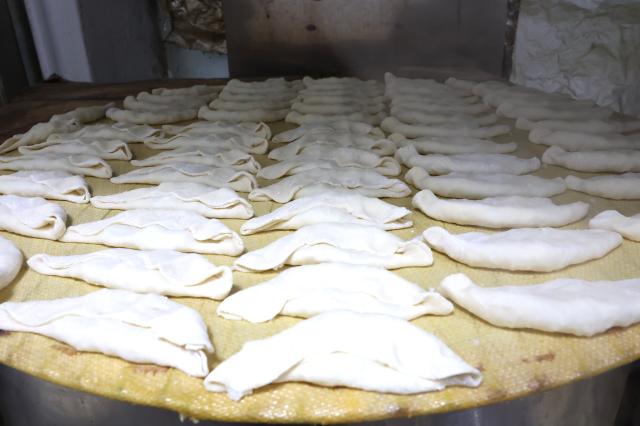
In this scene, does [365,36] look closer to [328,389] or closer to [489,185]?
[489,185]

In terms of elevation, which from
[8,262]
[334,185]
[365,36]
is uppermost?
[365,36]

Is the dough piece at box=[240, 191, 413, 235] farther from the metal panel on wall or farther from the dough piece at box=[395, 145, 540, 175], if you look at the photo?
the metal panel on wall

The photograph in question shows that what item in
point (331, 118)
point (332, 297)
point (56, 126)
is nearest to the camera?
point (332, 297)

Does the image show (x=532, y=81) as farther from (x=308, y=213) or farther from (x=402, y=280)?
(x=402, y=280)

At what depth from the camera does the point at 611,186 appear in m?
2.34

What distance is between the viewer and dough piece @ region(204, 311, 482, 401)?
1.29 metres

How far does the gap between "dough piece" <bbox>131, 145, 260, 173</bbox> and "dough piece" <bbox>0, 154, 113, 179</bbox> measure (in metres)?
0.19

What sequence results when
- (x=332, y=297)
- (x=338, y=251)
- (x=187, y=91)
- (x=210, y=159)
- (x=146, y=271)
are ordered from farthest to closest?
(x=187, y=91)
(x=210, y=159)
(x=338, y=251)
(x=146, y=271)
(x=332, y=297)

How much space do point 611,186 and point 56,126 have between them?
3107 millimetres

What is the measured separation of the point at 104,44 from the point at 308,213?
13.5 ft

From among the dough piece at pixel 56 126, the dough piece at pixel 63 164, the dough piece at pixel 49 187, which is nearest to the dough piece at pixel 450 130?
the dough piece at pixel 63 164

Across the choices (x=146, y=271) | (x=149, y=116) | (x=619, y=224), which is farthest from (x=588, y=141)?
(x=149, y=116)

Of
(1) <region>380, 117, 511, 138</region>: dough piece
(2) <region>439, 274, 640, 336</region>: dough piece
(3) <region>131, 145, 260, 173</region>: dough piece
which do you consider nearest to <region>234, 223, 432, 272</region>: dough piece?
(2) <region>439, 274, 640, 336</region>: dough piece

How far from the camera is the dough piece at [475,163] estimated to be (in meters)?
2.60
